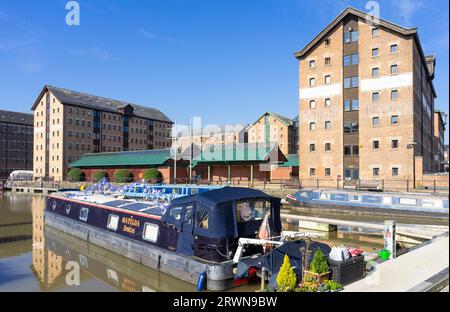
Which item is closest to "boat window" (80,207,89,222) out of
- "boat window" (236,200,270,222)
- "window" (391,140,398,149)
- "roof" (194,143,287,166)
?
"boat window" (236,200,270,222)

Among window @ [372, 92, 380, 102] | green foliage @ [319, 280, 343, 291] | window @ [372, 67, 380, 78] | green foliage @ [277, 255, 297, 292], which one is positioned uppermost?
window @ [372, 67, 380, 78]

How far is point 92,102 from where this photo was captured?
262 feet

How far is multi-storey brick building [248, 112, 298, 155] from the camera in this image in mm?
87062

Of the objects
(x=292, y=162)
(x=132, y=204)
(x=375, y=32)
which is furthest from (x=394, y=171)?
(x=132, y=204)

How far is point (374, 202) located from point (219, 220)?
20236mm

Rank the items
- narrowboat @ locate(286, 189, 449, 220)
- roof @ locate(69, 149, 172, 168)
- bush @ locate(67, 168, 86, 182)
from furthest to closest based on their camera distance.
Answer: bush @ locate(67, 168, 86, 182) → roof @ locate(69, 149, 172, 168) → narrowboat @ locate(286, 189, 449, 220)

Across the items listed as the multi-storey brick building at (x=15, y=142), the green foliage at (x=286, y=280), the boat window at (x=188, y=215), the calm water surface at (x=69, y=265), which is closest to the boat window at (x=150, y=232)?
the calm water surface at (x=69, y=265)

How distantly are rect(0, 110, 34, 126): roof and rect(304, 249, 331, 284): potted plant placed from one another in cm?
10247

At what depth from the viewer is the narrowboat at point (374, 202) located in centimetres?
2468

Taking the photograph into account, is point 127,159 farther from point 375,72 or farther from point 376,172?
point 375,72

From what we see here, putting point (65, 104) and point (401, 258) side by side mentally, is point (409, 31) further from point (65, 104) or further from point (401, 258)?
point (65, 104)

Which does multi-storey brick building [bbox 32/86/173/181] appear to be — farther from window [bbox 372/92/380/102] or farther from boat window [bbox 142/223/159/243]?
boat window [bbox 142/223/159/243]

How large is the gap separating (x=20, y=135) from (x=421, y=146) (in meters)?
93.6
